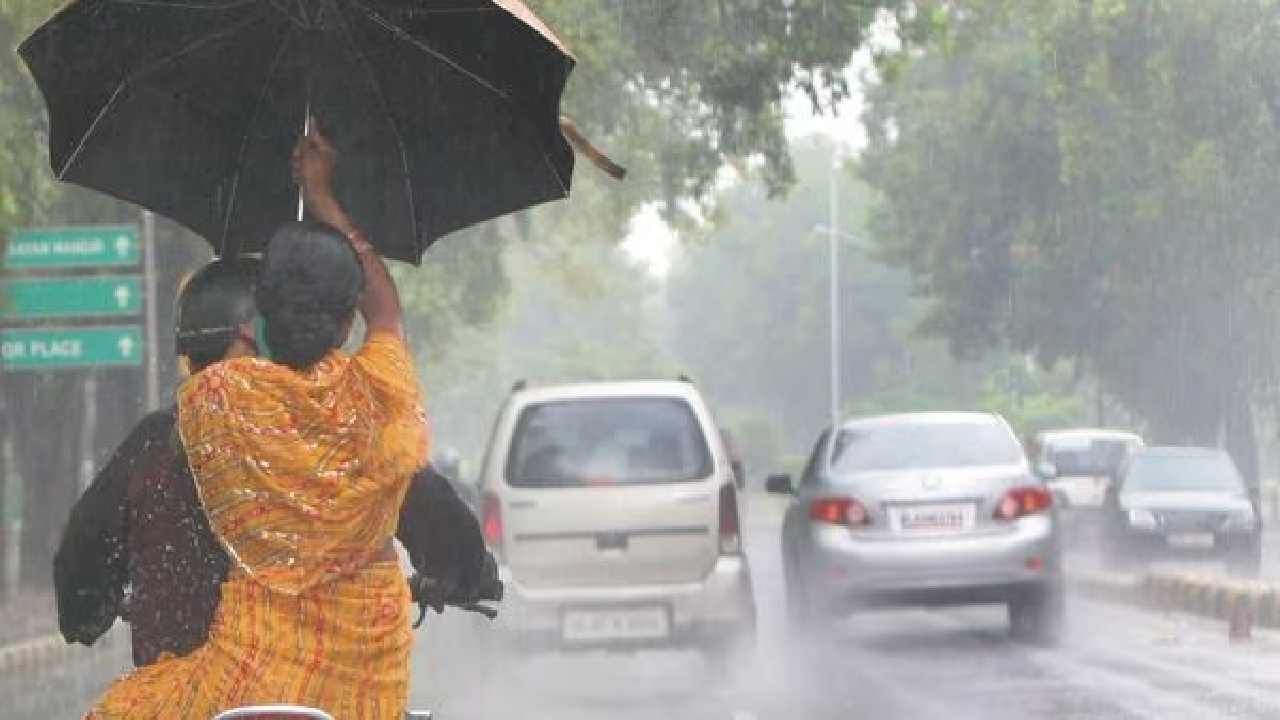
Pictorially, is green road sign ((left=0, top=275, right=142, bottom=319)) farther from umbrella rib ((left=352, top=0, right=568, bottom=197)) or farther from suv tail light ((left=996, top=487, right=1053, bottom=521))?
umbrella rib ((left=352, top=0, right=568, bottom=197))

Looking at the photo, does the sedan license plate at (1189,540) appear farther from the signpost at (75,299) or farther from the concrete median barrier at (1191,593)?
the signpost at (75,299)

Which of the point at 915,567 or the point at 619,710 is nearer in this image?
the point at 619,710

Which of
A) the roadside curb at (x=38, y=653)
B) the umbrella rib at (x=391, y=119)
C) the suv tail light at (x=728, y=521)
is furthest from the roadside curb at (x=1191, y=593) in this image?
the umbrella rib at (x=391, y=119)

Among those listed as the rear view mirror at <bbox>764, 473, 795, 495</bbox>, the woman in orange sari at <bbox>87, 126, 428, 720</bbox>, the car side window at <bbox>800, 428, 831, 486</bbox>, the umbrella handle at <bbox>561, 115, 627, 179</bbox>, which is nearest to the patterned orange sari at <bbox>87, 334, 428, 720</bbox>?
the woman in orange sari at <bbox>87, 126, 428, 720</bbox>

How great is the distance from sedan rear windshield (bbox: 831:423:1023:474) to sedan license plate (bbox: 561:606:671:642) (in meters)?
3.43

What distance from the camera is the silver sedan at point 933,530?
51.3ft

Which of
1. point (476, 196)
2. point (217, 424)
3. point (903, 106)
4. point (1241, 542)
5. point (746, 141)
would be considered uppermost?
point (903, 106)

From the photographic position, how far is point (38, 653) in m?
17.2

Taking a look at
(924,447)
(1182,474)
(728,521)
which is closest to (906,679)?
(728,521)

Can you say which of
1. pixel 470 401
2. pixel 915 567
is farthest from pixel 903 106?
pixel 470 401

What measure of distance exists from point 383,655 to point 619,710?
30.2 feet

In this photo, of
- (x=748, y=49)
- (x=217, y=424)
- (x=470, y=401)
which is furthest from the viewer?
(x=470, y=401)

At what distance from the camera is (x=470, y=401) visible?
114188 millimetres

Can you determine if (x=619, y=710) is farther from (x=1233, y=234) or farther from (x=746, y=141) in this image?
(x=1233, y=234)
